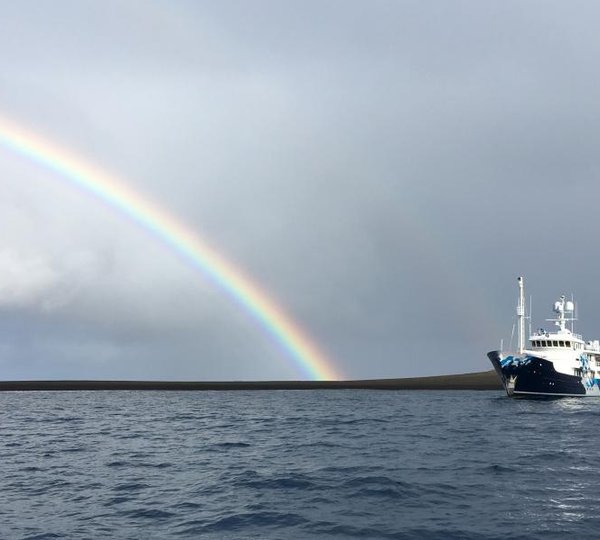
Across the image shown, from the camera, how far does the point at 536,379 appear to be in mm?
95438

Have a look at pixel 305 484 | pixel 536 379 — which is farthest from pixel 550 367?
pixel 305 484

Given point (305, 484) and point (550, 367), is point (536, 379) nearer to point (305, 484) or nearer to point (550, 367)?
point (550, 367)

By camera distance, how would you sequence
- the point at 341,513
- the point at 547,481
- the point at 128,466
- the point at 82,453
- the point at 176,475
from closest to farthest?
the point at 341,513 → the point at 547,481 → the point at 176,475 → the point at 128,466 → the point at 82,453

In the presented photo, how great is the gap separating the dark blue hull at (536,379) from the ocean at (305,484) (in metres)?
47.9

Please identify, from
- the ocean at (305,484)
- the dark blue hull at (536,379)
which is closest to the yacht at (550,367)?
the dark blue hull at (536,379)

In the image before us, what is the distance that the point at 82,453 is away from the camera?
3866 centimetres

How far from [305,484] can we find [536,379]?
7900 centimetres

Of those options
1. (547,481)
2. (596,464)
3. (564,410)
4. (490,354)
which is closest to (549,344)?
(490,354)

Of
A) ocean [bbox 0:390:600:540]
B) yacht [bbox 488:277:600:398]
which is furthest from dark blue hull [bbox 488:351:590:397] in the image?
ocean [bbox 0:390:600:540]

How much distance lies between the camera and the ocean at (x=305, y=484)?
19.3 metres

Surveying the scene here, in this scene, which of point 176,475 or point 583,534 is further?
point 176,475

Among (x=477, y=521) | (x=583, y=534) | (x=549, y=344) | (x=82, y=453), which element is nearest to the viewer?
(x=583, y=534)

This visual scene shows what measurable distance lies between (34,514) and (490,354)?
9384cm

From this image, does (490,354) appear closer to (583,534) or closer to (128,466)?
(128,466)
